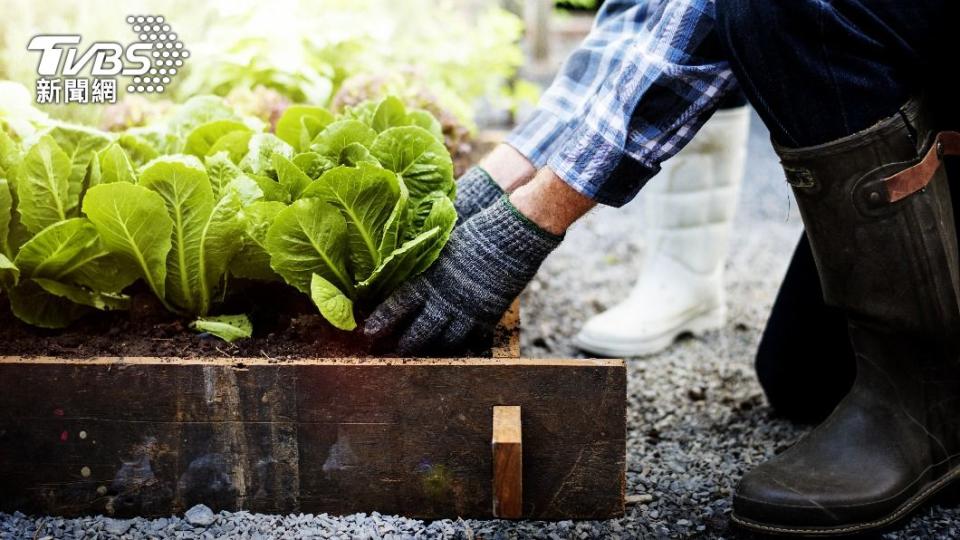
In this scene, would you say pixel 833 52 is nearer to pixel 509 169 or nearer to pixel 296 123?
pixel 509 169

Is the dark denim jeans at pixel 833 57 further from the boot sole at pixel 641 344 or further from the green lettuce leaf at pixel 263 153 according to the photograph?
the boot sole at pixel 641 344

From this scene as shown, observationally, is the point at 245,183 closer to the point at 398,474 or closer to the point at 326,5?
the point at 398,474

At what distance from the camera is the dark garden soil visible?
1441 mm

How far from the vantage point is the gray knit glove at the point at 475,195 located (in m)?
1.71

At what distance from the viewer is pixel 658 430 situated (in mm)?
1852

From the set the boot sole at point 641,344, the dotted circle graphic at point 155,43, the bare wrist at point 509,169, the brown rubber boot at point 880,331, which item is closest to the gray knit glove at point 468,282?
the bare wrist at point 509,169

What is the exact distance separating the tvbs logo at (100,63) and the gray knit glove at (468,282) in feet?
3.30

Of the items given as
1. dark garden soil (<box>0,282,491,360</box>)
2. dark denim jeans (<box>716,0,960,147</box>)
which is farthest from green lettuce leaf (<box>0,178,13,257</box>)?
dark denim jeans (<box>716,0,960,147</box>)

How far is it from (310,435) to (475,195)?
590 mm

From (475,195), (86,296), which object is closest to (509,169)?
(475,195)

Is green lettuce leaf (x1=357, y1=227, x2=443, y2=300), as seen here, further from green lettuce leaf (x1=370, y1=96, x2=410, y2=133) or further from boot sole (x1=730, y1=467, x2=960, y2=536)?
boot sole (x1=730, y1=467, x2=960, y2=536)

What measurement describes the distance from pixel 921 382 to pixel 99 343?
1355 millimetres

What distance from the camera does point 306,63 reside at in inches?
108

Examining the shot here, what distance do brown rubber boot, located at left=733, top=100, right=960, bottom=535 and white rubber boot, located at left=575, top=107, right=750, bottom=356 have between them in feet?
2.89
